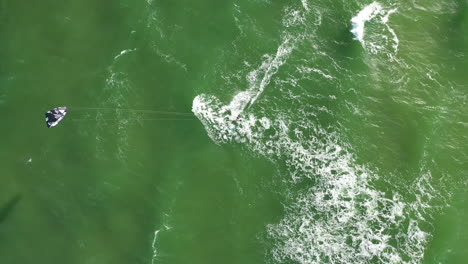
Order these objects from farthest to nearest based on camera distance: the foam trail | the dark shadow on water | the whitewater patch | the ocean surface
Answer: the foam trail
the whitewater patch
the dark shadow on water
the ocean surface

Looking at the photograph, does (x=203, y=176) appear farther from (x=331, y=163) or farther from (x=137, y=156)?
(x=331, y=163)

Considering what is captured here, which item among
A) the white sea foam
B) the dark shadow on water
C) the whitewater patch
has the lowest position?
the dark shadow on water

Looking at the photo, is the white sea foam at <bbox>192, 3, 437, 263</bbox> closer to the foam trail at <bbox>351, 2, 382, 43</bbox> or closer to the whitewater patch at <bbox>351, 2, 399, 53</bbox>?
the whitewater patch at <bbox>351, 2, 399, 53</bbox>

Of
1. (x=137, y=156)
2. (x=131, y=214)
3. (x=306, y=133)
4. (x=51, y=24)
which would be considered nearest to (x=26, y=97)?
(x=51, y=24)

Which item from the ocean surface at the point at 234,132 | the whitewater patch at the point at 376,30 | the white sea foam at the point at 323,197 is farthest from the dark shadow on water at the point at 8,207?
the whitewater patch at the point at 376,30

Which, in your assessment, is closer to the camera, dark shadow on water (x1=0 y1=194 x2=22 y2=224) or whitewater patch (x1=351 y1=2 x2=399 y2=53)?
dark shadow on water (x1=0 y1=194 x2=22 y2=224)

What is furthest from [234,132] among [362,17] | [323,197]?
[362,17]

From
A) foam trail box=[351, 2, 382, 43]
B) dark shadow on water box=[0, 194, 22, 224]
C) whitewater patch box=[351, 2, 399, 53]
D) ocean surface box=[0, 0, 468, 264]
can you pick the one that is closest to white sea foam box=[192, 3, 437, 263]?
ocean surface box=[0, 0, 468, 264]

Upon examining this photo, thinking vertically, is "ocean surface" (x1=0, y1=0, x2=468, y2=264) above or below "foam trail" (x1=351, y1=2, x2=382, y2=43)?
below

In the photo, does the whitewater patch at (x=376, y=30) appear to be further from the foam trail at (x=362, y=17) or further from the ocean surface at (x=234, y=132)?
the ocean surface at (x=234, y=132)
